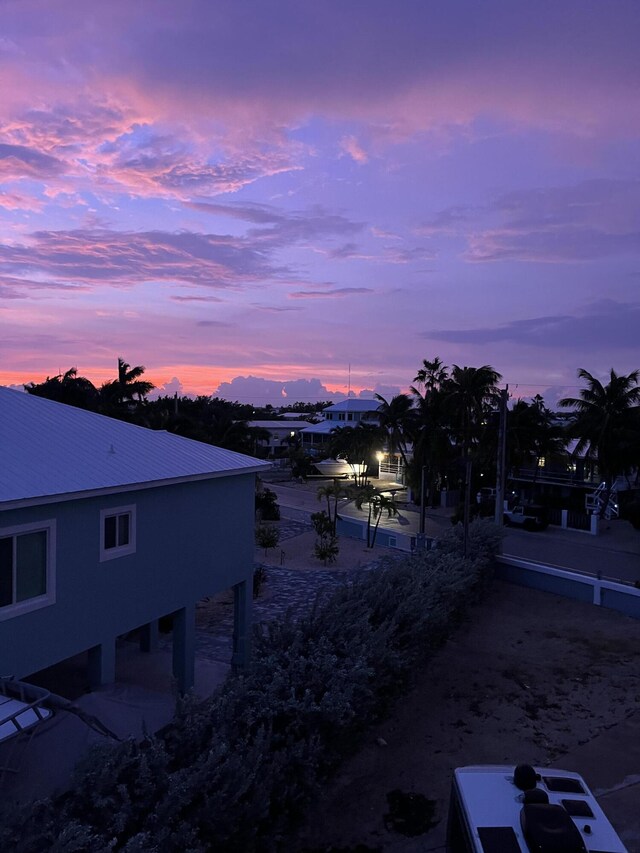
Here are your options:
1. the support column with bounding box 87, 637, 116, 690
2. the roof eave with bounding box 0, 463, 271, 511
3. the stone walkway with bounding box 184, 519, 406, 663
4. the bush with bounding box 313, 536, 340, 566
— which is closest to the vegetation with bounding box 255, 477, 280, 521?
the bush with bounding box 313, 536, 340, 566

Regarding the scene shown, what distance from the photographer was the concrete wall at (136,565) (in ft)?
31.9

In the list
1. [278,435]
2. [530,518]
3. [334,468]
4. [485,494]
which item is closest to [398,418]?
[485,494]

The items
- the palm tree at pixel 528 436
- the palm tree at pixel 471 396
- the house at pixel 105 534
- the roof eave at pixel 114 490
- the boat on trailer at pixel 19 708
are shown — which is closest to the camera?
the boat on trailer at pixel 19 708

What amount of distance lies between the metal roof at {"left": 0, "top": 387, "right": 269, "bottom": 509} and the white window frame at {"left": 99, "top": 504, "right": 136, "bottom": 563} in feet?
1.79

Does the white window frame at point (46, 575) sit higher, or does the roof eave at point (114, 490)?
the roof eave at point (114, 490)

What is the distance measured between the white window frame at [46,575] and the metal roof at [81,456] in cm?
53

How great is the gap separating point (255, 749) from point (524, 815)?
9.47 ft

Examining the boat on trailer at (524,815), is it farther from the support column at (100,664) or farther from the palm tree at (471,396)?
the palm tree at (471,396)

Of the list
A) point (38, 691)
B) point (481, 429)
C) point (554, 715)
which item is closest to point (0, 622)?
point (38, 691)

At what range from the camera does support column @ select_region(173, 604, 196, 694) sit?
1351cm

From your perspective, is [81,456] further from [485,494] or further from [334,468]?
[334,468]

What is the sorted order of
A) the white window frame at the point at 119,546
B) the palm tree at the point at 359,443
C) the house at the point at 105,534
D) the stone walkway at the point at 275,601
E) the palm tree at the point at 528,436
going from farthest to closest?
the palm tree at the point at 359,443, the palm tree at the point at 528,436, the stone walkway at the point at 275,601, the white window frame at the point at 119,546, the house at the point at 105,534

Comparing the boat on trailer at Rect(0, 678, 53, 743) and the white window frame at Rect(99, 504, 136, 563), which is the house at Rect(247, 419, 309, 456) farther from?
the boat on trailer at Rect(0, 678, 53, 743)

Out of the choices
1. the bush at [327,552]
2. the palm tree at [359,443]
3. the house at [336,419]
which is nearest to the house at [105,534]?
the bush at [327,552]
